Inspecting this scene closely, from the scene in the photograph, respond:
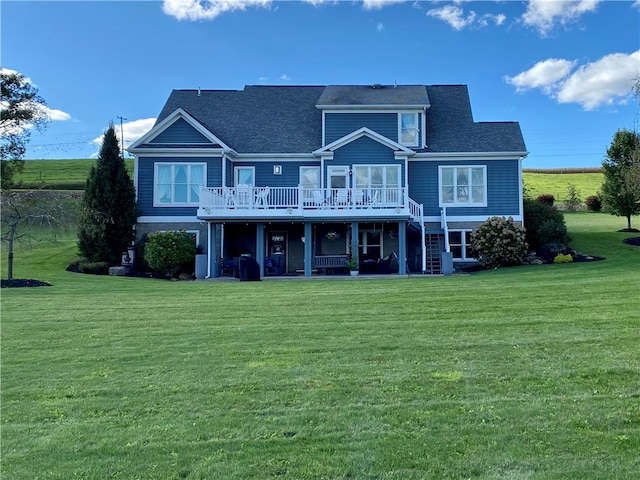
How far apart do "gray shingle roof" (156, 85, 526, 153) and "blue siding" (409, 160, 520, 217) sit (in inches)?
29.6

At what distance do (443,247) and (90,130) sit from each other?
34.9 metres

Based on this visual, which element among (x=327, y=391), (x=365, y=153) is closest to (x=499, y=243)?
(x=365, y=153)

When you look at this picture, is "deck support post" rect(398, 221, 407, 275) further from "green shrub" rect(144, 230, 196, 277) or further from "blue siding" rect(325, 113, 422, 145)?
"green shrub" rect(144, 230, 196, 277)

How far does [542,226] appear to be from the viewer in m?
20.9

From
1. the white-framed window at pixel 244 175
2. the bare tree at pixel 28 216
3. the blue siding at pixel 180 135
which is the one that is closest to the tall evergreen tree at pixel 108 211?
the blue siding at pixel 180 135

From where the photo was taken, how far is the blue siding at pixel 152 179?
2108cm

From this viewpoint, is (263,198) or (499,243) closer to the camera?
(263,198)

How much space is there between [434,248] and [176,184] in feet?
39.3

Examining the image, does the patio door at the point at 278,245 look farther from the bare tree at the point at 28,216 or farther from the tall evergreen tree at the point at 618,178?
the tall evergreen tree at the point at 618,178

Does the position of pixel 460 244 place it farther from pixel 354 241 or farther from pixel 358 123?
pixel 358 123

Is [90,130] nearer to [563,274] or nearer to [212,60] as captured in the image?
[212,60]

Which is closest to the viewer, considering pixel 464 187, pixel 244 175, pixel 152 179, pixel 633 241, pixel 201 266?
pixel 201 266

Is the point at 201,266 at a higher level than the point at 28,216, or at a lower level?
lower

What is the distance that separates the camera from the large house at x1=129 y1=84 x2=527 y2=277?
20828 millimetres
